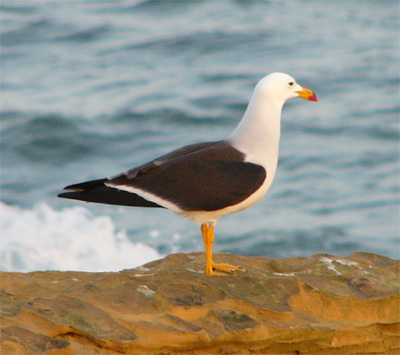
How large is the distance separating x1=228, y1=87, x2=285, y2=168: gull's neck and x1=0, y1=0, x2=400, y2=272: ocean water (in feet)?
12.5

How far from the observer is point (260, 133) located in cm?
538

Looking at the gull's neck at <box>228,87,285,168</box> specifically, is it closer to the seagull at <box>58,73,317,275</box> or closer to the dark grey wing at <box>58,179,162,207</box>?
the seagull at <box>58,73,317,275</box>

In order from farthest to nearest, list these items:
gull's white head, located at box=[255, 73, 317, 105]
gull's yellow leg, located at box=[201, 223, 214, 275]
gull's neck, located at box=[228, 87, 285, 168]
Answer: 1. gull's white head, located at box=[255, 73, 317, 105]
2. gull's neck, located at box=[228, 87, 285, 168]
3. gull's yellow leg, located at box=[201, 223, 214, 275]

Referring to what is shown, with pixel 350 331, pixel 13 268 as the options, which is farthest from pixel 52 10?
pixel 350 331

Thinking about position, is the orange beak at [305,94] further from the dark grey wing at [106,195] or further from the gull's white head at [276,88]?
the dark grey wing at [106,195]

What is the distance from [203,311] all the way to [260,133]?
1445 millimetres

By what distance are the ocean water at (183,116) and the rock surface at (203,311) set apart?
13.2 ft

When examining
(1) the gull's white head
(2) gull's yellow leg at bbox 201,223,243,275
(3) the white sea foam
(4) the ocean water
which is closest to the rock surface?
(2) gull's yellow leg at bbox 201,223,243,275

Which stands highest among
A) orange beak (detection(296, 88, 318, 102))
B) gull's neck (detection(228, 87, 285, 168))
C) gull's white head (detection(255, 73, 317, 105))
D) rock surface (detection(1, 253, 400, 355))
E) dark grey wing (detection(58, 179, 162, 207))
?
gull's white head (detection(255, 73, 317, 105))

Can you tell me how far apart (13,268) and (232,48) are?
723 cm

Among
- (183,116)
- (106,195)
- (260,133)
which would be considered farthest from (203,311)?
(183,116)

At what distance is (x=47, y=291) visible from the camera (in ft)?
15.4

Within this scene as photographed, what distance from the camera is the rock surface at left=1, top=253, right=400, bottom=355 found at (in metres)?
4.07

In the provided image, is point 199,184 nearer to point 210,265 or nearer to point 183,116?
point 210,265
